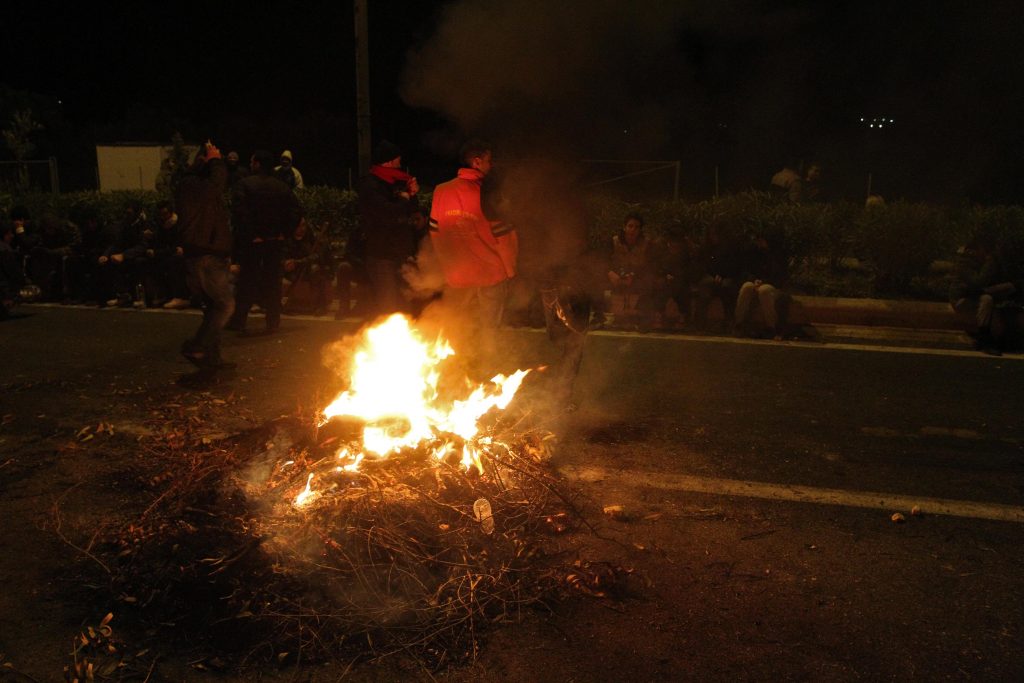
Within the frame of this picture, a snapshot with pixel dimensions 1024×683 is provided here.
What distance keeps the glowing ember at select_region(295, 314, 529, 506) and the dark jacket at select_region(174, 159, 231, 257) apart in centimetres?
211

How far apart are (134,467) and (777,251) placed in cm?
777

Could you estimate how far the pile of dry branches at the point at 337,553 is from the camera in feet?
11.2

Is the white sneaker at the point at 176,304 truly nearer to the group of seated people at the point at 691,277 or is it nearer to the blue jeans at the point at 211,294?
the blue jeans at the point at 211,294

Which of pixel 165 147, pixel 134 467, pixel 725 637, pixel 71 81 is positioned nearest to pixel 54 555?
pixel 134 467

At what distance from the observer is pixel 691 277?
1002cm

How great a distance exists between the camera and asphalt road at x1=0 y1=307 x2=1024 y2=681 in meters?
3.35

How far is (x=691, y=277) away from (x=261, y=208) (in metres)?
4.91

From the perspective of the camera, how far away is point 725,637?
3.41m

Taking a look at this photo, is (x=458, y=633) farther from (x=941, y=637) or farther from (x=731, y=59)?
(x=731, y=59)

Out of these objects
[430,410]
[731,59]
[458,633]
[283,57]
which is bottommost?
[458,633]

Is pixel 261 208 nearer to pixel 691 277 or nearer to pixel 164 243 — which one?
pixel 164 243

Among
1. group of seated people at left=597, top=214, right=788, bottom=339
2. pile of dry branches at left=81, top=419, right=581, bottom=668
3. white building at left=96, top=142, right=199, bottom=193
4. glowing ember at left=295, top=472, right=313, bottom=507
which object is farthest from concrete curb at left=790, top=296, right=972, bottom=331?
white building at left=96, top=142, right=199, bottom=193

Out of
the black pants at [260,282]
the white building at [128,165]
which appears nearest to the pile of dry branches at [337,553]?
the black pants at [260,282]

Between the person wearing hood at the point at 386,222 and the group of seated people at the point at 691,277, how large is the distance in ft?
10.9
